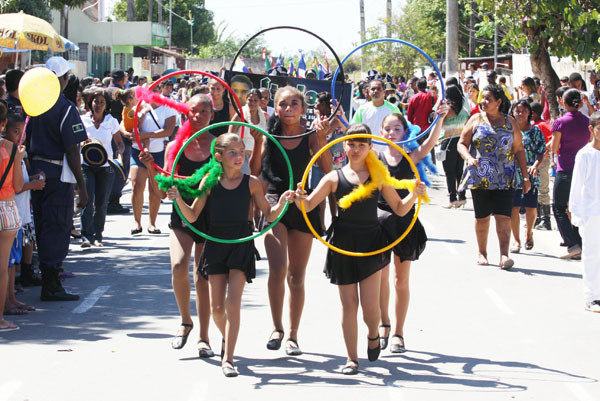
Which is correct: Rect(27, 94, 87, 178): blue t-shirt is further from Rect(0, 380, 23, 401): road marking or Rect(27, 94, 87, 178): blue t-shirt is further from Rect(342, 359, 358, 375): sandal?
Rect(342, 359, 358, 375): sandal

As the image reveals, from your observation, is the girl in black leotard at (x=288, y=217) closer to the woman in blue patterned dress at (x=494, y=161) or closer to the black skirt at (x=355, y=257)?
the black skirt at (x=355, y=257)

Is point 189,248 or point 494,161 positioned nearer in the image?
point 189,248

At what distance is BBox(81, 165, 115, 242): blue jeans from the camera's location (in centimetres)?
Answer: 1188

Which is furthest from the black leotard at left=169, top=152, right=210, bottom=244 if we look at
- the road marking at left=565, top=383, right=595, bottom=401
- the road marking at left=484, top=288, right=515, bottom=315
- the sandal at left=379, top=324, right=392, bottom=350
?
the road marking at left=484, top=288, right=515, bottom=315

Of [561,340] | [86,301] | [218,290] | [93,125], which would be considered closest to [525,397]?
[561,340]

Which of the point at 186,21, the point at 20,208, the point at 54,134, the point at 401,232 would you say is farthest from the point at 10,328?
the point at 186,21

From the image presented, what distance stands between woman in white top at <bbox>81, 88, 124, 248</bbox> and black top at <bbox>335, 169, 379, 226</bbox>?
6.02m

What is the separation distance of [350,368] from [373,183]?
1324mm

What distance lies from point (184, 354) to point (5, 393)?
1442mm

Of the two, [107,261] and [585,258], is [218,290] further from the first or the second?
[107,261]

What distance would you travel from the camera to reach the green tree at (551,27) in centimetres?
1480

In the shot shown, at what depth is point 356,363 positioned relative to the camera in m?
6.44

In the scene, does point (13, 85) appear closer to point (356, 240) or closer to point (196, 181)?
point (196, 181)

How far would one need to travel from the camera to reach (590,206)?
8.62 metres
